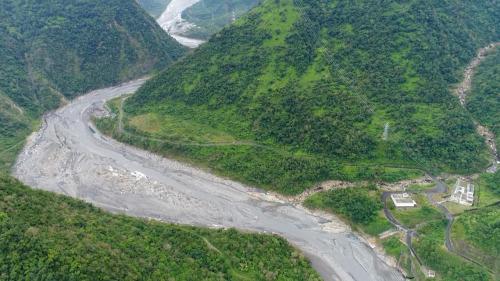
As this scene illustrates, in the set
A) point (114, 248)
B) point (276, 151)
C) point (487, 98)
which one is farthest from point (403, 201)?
point (114, 248)

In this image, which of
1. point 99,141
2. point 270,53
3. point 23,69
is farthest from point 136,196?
point 23,69

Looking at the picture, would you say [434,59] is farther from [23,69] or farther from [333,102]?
[23,69]

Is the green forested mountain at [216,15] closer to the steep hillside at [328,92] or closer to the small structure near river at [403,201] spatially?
the steep hillside at [328,92]

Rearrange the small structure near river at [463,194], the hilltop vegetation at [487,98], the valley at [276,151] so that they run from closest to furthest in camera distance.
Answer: the valley at [276,151]
the small structure near river at [463,194]
the hilltop vegetation at [487,98]

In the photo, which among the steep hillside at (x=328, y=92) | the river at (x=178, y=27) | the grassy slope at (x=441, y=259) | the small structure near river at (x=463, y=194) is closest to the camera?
the grassy slope at (x=441, y=259)

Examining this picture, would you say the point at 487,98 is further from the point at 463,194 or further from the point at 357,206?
the point at 357,206

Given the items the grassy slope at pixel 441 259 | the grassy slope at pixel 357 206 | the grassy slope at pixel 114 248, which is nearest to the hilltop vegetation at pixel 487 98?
the grassy slope at pixel 441 259
